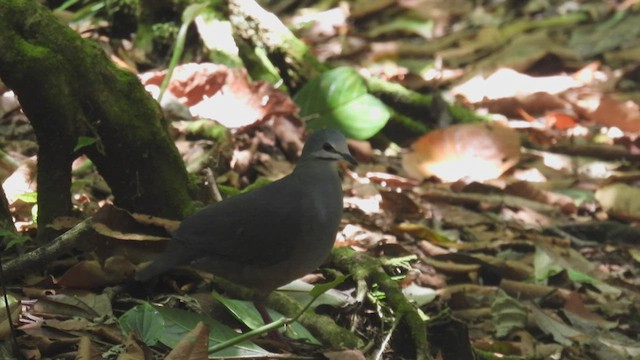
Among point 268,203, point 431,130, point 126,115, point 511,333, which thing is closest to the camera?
point 268,203

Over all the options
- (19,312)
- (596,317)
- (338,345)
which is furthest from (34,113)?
(596,317)

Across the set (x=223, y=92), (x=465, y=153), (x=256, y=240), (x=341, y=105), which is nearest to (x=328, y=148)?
(x=256, y=240)

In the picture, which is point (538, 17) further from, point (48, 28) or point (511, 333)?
point (48, 28)

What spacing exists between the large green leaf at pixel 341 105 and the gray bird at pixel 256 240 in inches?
93.8

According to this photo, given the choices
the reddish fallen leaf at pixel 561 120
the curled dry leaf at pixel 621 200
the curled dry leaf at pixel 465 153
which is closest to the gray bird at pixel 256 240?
the curled dry leaf at pixel 465 153

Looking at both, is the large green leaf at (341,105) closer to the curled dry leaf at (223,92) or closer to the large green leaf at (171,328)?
the curled dry leaf at (223,92)

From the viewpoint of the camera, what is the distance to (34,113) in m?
3.43

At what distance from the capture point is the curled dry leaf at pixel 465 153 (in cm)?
561

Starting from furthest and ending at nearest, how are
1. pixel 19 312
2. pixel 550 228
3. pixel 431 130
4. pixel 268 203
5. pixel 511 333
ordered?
pixel 431 130 → pixel 550 228 → pixel 511 333 → pixel 268 203 → pixel 19 312

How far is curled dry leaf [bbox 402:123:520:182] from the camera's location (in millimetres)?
5609

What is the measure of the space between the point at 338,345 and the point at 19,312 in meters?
1.08

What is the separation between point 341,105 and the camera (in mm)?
5727

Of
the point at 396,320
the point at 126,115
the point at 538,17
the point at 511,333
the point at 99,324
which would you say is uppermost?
the point at 126,115

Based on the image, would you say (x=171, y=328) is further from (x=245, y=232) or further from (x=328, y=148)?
(x=328, y=148)
